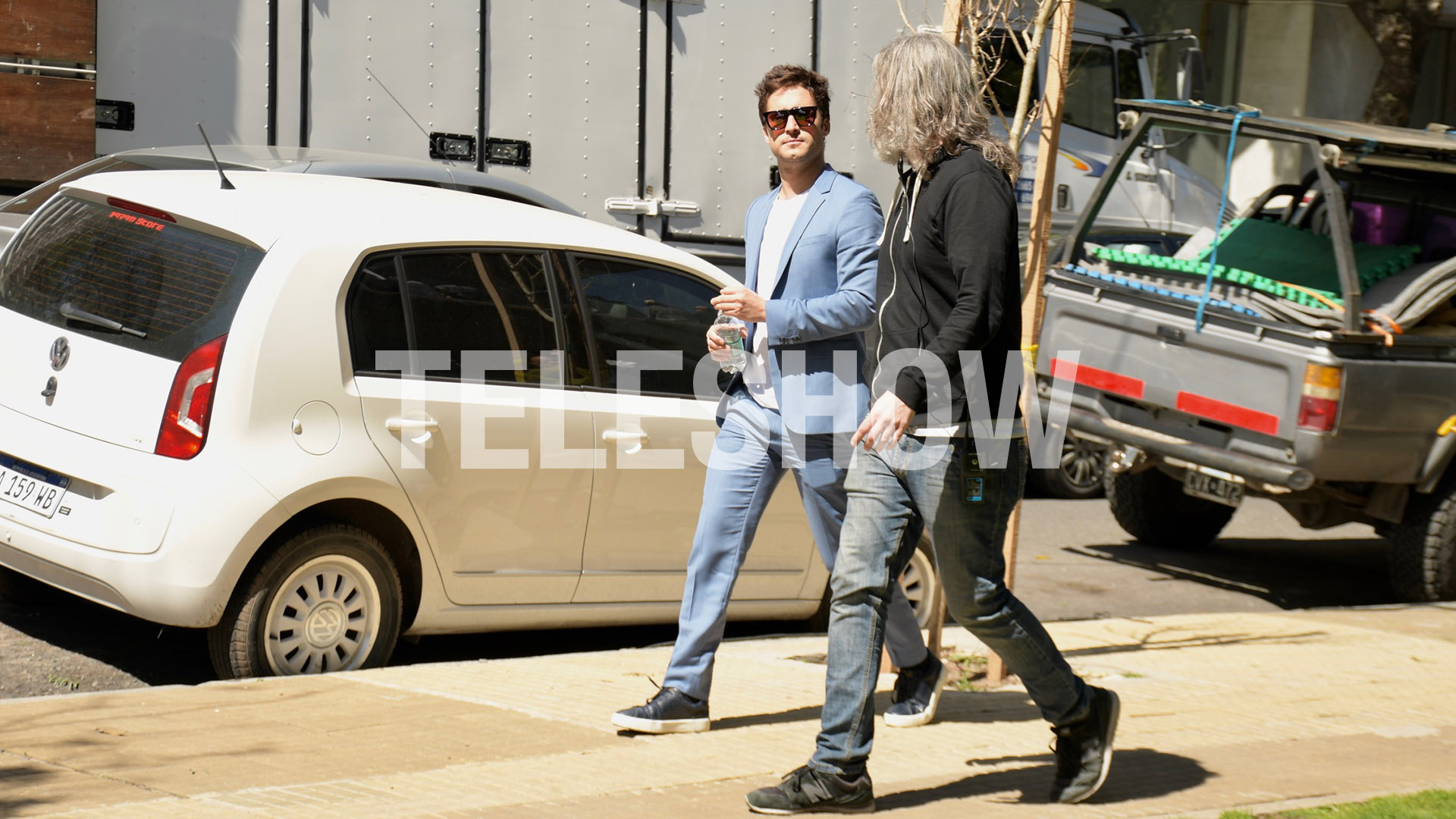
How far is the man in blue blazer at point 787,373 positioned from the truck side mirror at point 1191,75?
8.05m

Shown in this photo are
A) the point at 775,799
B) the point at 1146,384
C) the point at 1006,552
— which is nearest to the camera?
the point at 775,799

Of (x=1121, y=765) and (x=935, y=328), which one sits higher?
(x=935, y=328)

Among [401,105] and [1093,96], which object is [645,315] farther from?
[1093,96]

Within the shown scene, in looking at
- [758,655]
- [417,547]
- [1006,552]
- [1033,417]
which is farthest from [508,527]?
[1033,417]

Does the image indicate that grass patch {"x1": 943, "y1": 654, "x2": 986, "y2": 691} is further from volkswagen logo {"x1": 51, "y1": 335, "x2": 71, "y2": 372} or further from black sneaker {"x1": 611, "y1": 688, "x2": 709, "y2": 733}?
volkswagen logo {"x1": 51, "y1": 335, "x2": 71, "y2": 372}

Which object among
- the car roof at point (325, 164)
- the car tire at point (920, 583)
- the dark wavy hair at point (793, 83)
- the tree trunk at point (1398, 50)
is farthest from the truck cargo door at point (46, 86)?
the tree trunk at point (1398, 50)

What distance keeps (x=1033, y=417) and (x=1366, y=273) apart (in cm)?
187

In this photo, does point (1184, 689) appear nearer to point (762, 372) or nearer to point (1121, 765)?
point (1121, 765)

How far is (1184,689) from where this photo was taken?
20.0 ft

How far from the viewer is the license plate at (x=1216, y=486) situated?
8.27 metres

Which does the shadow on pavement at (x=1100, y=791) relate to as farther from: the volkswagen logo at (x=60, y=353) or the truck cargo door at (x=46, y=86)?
the truck cargo door at (x=46, y=86)

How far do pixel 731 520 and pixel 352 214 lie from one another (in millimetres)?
1721

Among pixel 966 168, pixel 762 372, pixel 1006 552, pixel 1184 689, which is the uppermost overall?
pixel 966 168

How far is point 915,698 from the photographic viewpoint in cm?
516
